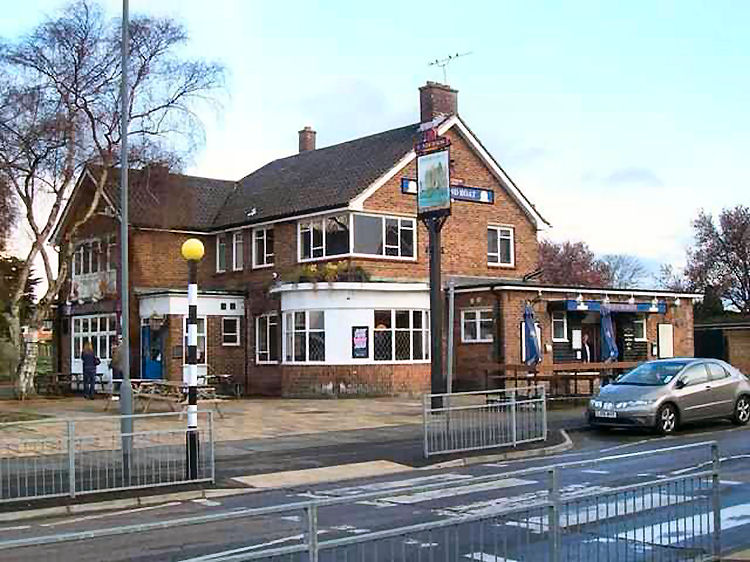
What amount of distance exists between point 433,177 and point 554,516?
573 inches

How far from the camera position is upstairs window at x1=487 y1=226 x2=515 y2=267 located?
36688 mm

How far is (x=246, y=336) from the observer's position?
35.5m

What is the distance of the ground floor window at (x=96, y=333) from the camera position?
123ft

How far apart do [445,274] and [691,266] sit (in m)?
34.0

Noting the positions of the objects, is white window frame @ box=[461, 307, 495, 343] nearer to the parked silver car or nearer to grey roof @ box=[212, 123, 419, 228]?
grey roof @ box=[212, 123, 419, 228]

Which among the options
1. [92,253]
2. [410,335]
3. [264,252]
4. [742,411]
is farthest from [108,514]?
[92,253]

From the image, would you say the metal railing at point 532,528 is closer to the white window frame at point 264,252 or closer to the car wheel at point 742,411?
the car wheel at point 742,411

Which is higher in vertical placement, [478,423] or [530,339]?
[530,339]

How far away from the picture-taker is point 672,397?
19.2 meters

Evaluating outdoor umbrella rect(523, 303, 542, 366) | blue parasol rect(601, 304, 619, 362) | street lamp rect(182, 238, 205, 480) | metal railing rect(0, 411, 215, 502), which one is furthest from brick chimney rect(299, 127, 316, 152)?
street lamp rect(182, 238, 205, 480)

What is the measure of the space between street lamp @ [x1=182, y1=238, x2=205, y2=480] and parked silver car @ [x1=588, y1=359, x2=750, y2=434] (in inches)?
354

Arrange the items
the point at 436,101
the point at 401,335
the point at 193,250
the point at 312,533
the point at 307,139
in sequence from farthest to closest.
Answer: the point at 307,139 < the point at 436,101 < the point at 401,335 < the point at 193,250 < the point at 312,533

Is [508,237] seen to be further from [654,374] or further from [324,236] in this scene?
[654,374]

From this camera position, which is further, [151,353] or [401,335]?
[151,353]
